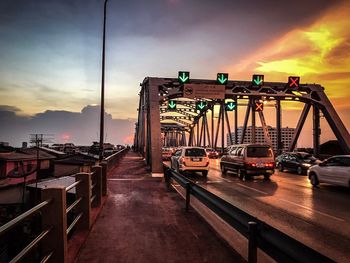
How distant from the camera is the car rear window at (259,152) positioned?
60.0 feet

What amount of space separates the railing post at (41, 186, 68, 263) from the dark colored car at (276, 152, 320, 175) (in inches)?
855

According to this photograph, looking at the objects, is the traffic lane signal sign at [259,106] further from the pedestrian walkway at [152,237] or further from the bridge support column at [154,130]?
the pedestrian walkway at [152,237]

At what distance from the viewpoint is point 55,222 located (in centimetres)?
422

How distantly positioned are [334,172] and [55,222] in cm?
1413

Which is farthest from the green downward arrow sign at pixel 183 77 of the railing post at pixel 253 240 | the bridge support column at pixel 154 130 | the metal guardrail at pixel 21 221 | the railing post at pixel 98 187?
the metal guardrail at pixel 21 221

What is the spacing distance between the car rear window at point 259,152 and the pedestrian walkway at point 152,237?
9.77 m

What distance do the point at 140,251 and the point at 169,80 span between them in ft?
70.9

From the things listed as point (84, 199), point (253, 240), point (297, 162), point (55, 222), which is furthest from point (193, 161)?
point (55, 222)

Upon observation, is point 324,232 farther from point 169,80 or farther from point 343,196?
point 169,80

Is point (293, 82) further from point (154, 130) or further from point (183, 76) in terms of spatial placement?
point (154, 130)

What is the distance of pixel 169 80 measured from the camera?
25891mm

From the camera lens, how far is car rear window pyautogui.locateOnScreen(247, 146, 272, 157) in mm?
18298

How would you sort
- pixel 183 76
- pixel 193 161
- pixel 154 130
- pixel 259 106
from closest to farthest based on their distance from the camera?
pixel 193 161
pixel 154 130
pixel 183 76
pixel 259 106

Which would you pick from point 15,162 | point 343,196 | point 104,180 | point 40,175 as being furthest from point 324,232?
point 40,175
